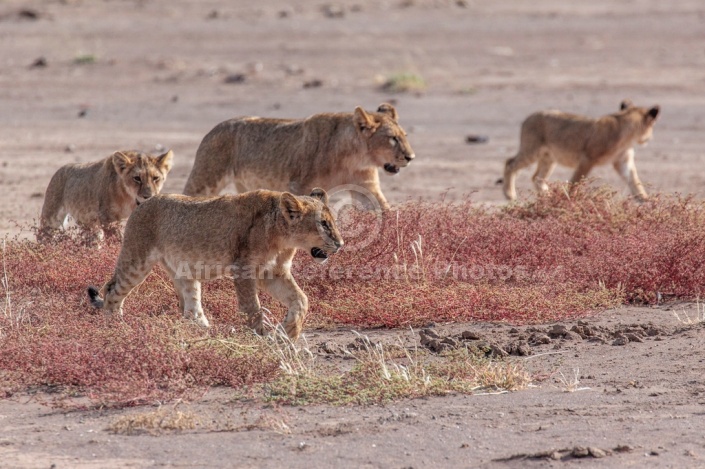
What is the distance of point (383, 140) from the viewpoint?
36.0 ft

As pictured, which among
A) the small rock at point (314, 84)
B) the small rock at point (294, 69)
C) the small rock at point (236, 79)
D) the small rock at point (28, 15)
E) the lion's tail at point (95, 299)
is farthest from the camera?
the small rock at point (28, 15)

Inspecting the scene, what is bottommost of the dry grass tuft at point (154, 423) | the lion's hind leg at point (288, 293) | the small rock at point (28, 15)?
the dry grass tuft at point (154, 423)

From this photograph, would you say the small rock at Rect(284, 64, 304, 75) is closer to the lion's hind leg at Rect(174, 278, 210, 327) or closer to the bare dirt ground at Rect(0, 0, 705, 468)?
the bare dirt ground at Rect(0, 0, 705, 468)

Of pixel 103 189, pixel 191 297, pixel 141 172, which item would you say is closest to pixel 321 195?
pixel 191 297

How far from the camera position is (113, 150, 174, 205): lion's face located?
10297mm

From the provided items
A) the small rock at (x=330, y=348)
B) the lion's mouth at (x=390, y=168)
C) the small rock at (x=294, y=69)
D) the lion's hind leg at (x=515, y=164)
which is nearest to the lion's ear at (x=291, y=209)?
the small rock at (x=330, y=348)

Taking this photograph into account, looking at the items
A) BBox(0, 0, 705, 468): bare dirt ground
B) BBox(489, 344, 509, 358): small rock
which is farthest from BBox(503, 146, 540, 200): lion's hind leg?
BBox(489, 344, 509, 358): small rock

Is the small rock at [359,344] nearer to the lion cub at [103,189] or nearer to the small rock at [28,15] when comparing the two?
the lion cub at [103,189]

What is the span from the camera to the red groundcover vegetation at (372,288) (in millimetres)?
7465

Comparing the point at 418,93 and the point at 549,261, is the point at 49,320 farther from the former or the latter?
the point at 418,93

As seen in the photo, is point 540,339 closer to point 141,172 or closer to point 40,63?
point 141,172

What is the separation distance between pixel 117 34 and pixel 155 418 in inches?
900

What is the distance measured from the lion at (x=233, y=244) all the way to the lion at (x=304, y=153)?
8.81ft

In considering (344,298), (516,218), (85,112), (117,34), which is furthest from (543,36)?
(344,298)
